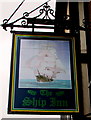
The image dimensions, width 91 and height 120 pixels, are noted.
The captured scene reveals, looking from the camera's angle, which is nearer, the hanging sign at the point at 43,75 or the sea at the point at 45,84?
the hanging sign at the point at 43,75

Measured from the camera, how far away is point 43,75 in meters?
3.29

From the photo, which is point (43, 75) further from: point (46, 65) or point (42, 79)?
point (46, 65)

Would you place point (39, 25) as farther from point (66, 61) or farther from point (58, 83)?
point (58, 83)

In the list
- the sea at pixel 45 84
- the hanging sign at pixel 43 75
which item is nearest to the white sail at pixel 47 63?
the hanging sign at pixel 43 75

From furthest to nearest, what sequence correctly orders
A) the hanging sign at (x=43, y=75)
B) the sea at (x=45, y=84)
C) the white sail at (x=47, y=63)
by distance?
1. the white sail at (x=47, y=63)
2. the sea at (x=45, y=84)
3. the hanging sign at (x=43, y=75)

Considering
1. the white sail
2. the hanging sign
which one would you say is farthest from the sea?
the white sail

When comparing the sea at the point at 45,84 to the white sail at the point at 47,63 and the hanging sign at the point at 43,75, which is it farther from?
the white sail at the point at 47,63

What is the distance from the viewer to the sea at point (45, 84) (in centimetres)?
322

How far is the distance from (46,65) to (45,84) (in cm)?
32

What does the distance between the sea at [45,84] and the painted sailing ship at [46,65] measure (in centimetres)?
6

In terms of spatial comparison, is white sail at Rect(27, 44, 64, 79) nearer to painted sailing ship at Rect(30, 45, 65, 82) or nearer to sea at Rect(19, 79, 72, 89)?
painted sailing ship at Rect(30, 45, 65, 82)

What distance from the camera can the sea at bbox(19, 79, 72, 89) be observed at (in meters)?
3.22

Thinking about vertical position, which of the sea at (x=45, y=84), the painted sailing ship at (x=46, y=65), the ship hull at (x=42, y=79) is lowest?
the sea at (x=45, y=84)

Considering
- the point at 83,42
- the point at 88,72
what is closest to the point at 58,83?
the point at 88,72
